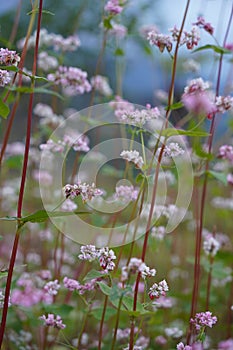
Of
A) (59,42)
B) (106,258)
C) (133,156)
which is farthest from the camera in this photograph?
(59,42)

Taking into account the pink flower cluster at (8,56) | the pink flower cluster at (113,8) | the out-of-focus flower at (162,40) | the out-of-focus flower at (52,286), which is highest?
the pink flower cluster at (113,8)

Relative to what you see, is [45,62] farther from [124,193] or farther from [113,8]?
[124,193]

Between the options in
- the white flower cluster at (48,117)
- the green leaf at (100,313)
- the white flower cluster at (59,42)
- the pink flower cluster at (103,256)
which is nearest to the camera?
the pink flower cluster at (103,256)

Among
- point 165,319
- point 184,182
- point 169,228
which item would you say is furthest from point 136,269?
point 165,319

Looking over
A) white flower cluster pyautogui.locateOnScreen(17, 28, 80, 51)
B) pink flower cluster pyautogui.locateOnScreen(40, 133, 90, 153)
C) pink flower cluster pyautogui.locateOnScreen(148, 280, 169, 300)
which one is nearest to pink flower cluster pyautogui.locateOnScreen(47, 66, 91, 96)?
pink flower cluster pyautogui.locateOnScreen(40, 133, 90, 153)

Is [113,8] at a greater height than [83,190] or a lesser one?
greater

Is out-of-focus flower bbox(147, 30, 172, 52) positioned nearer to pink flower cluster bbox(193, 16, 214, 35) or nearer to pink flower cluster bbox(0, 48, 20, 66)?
pink flower cluster bbox(193, 16, 214, 35)

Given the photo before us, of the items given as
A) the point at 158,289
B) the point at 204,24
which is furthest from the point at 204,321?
the point at 204,24

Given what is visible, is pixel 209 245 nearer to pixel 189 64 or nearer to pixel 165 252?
pixel 189 64

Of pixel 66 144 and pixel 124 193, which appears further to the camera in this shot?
pixel 66 144

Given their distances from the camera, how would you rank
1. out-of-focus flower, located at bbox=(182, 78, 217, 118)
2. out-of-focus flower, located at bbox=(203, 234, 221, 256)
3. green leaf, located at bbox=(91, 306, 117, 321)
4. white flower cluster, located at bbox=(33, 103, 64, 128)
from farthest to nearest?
white flower cluster, located at bbox=(33, 103, 64, 128), out-of-focus flower, located at bbox=(203, 234, 221, 256), green leaf, located at bbox=(91, 306, 117, 321), out-of-focus flower, located at bbox=(182, 78, 217, 118)

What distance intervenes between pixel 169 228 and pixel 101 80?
661mm

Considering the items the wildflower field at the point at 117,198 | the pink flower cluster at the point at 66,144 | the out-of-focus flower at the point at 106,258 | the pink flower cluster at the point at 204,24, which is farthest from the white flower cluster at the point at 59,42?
the out-of-focus flower at the point at 106,258

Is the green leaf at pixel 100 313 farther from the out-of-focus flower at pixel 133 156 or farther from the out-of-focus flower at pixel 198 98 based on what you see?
the out-of-focus flower at pixel 198 98
